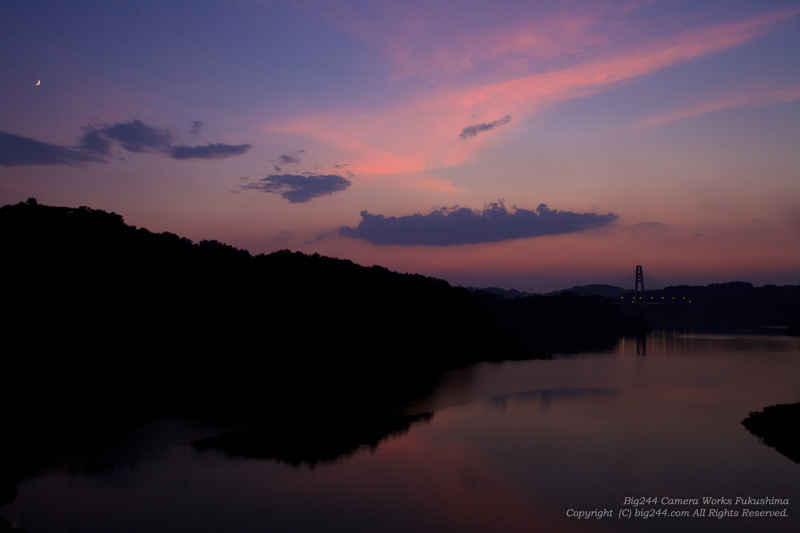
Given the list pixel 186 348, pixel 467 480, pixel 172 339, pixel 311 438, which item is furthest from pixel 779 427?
pixel 172 339

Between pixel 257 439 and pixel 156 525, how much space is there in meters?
6.92

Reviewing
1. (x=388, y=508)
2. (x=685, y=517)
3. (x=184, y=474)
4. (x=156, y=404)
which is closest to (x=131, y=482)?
(x=184, y=474)

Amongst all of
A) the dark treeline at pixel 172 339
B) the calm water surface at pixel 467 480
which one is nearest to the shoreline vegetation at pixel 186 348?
the dark treeline at pixel 172 339

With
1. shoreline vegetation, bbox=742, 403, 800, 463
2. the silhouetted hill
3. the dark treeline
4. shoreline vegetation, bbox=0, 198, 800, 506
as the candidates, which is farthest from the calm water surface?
the silhouetted hill

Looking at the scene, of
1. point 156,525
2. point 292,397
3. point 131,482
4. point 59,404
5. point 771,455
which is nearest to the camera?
point 156,525

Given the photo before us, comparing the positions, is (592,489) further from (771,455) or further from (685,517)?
(771,455)

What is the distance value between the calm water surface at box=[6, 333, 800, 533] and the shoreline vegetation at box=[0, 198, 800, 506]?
Answer: 4.10ft

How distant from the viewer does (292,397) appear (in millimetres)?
26578

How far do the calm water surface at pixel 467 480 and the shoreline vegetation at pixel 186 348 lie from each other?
4.10ft

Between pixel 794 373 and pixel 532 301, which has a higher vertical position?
pixel 532 301

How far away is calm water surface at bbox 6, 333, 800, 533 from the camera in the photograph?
41.3ft

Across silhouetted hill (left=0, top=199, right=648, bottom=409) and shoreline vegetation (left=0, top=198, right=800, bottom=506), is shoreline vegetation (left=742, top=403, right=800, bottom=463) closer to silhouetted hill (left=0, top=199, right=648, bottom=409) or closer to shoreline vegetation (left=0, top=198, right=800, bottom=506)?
shoreline vegetation (left=0, top=198, right=800, bottom=506)

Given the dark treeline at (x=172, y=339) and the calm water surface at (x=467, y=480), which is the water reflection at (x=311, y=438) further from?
the calm water surface at (x=467, y=480)

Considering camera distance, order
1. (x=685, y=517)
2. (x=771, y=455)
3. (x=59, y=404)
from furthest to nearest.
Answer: (x=59, y=404)
(x=771, y=455)
(x=685, y=517)
